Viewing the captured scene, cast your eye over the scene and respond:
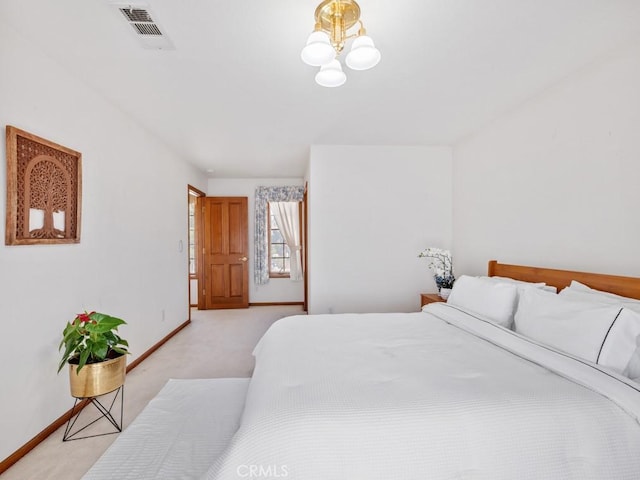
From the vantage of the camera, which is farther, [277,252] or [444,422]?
[277,252]

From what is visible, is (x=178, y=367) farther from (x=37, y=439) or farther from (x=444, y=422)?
(x=444, y=422)

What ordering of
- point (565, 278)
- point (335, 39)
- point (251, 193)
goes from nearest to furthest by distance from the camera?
point (335, 39), point (565, 278), point (251, 193)

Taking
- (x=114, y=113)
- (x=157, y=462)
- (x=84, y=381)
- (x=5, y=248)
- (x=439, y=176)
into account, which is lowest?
(x=157, y=462)

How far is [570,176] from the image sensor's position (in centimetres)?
223

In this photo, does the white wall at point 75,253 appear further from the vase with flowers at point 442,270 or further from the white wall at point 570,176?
the white wall at point 570,176

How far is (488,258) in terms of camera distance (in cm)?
317

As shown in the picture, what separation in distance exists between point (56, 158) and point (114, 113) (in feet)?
2.88

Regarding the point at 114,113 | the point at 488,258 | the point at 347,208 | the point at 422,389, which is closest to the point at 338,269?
the point at 347,208

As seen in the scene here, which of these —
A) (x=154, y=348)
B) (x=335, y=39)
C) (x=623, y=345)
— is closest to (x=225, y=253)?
(x=154, y=348)

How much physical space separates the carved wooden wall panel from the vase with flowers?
10.6 feet

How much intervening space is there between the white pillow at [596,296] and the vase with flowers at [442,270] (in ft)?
4.14

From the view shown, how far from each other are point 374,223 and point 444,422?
293 cm

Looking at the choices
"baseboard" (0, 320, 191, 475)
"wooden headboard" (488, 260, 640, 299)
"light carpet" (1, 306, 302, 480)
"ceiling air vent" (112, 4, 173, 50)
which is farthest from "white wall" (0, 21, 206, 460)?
"wooden headboard" (488, 260, 640, 299)

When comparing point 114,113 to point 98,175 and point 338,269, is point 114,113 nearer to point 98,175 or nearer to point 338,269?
point 98,175
